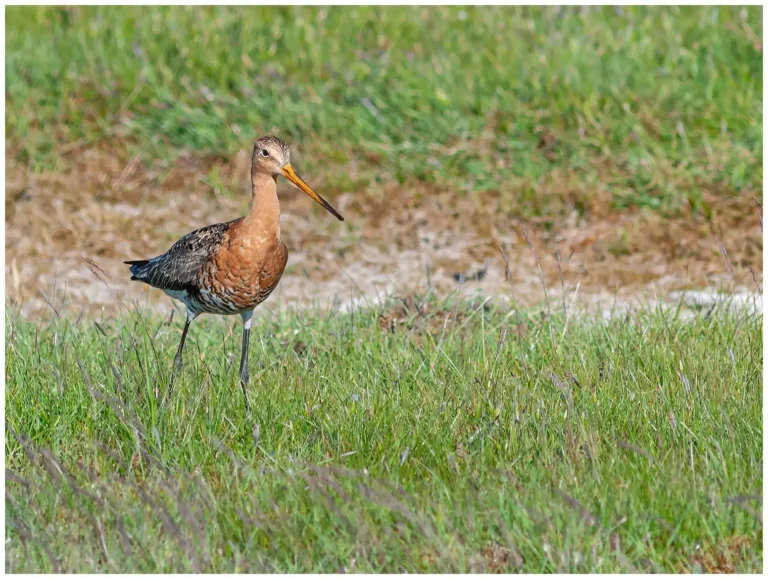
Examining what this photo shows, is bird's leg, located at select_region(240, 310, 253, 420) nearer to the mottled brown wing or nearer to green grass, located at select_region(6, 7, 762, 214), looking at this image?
the mottled brown wing

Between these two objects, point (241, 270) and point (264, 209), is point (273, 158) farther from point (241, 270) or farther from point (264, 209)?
point (241, 270)

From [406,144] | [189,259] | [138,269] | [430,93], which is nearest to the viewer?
[189,259]

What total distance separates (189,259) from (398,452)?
166 centimetres

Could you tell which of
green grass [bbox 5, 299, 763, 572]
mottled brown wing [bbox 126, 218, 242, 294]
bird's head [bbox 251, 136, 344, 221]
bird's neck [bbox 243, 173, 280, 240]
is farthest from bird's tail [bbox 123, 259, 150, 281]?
bird's head [bbox 251, 136, 344, 221]

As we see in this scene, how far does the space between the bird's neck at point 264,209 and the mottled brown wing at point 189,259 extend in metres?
0.20

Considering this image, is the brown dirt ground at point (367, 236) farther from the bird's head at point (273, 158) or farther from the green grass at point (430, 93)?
the bird's head at point (273, 158)

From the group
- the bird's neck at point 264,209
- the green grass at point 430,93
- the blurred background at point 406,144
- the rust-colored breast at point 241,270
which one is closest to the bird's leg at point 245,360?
the rust-colored breast at point 241,270

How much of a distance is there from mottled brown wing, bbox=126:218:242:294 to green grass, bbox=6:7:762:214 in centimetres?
264

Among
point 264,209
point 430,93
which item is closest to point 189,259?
point 264,209

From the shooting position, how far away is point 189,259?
5438 millimetres

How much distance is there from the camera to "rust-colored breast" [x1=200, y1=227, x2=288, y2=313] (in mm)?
5137

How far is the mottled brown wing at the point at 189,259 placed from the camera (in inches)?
210

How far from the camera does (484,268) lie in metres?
7.44

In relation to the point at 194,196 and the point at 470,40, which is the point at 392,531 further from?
the point at 470,40
